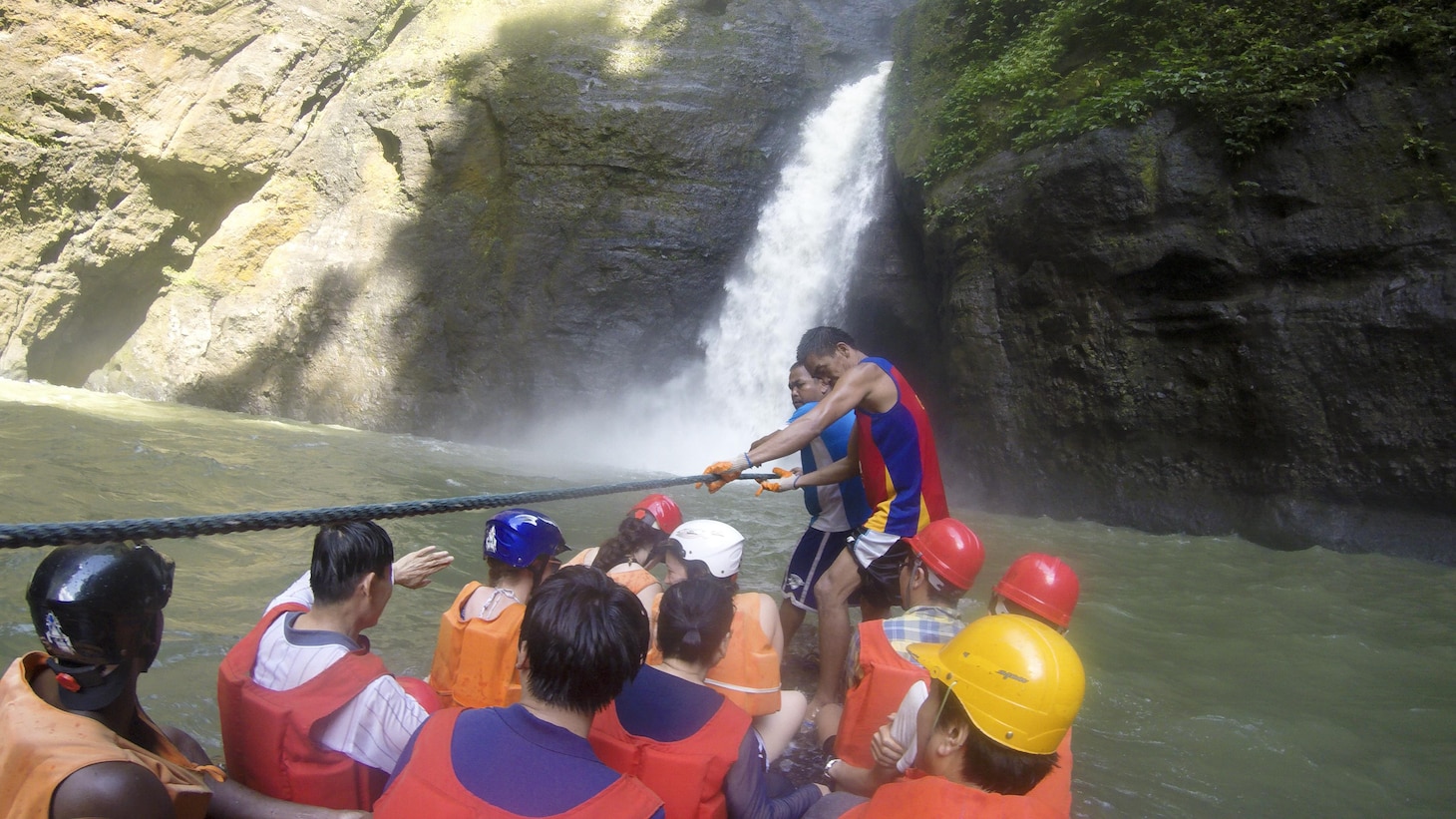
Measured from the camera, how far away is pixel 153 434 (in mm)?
10703

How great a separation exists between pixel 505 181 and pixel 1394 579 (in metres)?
13.6

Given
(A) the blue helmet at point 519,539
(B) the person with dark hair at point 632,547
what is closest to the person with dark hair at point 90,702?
(A) the blue helmet at point 519,539

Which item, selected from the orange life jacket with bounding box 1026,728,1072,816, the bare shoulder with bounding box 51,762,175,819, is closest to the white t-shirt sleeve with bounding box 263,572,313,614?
the bare shoulder with bounding box 51,762,175,819

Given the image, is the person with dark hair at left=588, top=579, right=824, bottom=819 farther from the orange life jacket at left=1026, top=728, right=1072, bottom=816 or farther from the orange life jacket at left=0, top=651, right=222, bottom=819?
the orange life jacket at left=0, top=651, right=222, bottom=819

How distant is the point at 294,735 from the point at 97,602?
25.3 inches

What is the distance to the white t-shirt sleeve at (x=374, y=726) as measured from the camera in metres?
2.05

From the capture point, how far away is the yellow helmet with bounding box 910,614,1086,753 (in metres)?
1.65

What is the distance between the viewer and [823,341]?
4.24 m

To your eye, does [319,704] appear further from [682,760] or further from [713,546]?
[713,546]

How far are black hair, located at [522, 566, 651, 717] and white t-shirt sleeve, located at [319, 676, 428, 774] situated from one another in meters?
0.57

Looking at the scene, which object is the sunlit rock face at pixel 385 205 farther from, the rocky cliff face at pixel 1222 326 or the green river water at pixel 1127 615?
the rocky cliff face at pixel 1222 326

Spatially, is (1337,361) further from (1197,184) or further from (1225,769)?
(1225,769)

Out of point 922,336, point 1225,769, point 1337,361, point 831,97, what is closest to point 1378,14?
point 1337,361

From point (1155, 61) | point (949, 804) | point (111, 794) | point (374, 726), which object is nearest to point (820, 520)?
point (374, 726)
